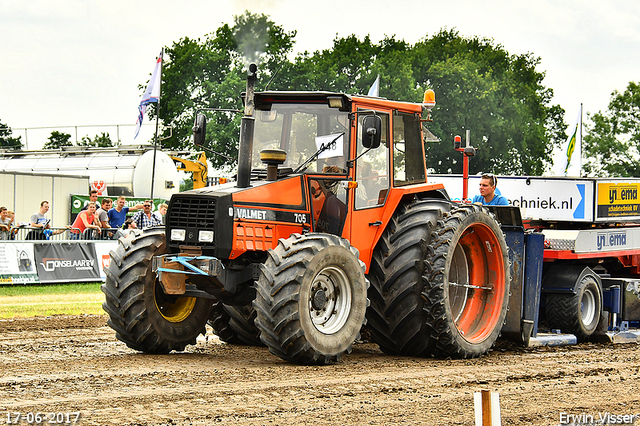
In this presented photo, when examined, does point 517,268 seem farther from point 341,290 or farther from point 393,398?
point 393,398

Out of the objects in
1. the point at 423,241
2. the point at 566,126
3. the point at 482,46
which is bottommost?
the point at 423,241

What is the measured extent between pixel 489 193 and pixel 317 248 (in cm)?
409

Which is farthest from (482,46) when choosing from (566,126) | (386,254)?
(386,254)

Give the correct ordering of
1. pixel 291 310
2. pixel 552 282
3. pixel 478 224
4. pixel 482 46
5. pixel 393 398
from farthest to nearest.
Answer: pixel 482 46 < pixel 552 282 < pixel 478 224 < pixel 291 310 < pixel 393 398

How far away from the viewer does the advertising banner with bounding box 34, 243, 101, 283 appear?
17.7 m

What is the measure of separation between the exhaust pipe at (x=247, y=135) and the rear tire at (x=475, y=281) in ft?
6.72

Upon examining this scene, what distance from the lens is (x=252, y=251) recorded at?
841 cm

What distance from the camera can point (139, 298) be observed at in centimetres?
831

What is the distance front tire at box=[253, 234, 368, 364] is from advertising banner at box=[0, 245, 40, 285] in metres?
10.8

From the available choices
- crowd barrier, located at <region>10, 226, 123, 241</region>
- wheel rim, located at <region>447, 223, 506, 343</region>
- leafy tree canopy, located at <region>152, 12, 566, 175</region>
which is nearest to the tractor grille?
wheel rim, located at <region>447, 223, 506, 343</region>

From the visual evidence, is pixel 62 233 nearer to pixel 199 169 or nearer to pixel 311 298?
pixel 199 169

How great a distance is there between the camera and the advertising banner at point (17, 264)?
16984 mm

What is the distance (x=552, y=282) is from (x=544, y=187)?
1.48 meters

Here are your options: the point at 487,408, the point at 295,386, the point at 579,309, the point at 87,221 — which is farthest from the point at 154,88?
the point at 487,408
